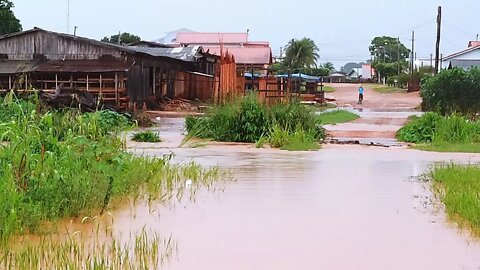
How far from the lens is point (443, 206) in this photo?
10859 millimetres

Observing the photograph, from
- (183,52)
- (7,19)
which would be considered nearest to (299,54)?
(183,52)

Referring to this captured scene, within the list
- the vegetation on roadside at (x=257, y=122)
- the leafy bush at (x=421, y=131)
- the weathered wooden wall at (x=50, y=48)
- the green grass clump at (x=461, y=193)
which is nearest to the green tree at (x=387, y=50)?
the weathered wooden wall at (x=50, y=48)

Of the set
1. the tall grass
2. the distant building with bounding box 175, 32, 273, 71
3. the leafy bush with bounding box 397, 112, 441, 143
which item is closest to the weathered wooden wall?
the leafy bush with bounding box 397, 112, 441, 143

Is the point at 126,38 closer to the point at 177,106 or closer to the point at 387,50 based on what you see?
the point at 177,106

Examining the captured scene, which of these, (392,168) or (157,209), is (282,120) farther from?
(157,209)

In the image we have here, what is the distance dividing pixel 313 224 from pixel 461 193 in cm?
260

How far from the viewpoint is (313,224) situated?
9.68m

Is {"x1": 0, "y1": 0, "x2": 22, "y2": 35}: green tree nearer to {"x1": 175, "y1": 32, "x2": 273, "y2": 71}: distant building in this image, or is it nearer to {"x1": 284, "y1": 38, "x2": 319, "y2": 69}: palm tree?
{"x1": 175, "y1": 32, "x2": 273, "y2": 71}: distant building

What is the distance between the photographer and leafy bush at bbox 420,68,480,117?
31938mm

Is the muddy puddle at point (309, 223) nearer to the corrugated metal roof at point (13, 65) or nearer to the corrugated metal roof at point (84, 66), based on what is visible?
the corrugated metal roof at point (84, 66)

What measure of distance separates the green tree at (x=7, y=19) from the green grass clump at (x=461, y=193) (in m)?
44.0

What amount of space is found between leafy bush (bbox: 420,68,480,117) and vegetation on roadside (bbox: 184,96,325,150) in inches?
439

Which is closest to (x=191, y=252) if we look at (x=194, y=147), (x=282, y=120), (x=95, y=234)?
(x=95, y=234)

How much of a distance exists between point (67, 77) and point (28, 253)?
3185 cm
